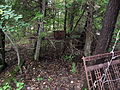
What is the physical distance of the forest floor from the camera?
121 inches

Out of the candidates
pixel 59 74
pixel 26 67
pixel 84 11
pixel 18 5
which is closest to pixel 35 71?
pixel 26 67

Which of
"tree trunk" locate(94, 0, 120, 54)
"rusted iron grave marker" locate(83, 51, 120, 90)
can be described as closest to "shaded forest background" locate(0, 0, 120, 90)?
"tree trunk" locate(94, 0, 120, 54)

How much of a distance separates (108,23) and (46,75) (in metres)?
2.46

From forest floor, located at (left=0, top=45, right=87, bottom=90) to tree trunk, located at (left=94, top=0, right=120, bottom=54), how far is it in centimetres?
96

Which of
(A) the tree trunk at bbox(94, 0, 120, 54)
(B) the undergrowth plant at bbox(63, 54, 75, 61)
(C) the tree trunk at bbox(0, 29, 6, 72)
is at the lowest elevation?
(B) the undergrowth plant at bbox(63, 54, 75, 61)

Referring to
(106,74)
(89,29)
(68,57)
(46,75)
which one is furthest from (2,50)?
(106,74)

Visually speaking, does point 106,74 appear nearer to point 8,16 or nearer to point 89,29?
point 89,29

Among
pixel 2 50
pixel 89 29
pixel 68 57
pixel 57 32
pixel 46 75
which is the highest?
pixel 89 29

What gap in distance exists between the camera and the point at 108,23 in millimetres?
2178

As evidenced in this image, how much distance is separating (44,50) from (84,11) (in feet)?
7.55

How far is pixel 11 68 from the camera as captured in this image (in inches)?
160

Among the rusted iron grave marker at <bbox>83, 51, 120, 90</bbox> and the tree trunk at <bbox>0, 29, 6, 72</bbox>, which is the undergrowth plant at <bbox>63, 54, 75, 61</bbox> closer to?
the rusted iron grave marker at <bbox>83, 51, 120, 90</bbox>

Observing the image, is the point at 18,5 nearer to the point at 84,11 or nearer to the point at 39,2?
the point at 39,2

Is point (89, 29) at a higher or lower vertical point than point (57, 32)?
higher
